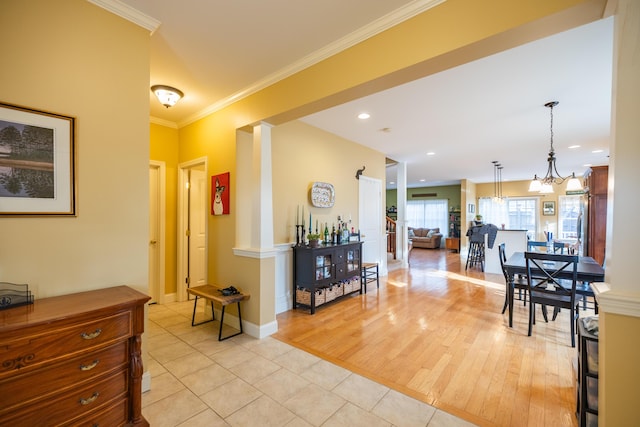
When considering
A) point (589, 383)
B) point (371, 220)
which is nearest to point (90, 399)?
point (589, 383)

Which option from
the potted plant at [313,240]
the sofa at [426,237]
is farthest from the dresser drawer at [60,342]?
the sofa at [426,237]

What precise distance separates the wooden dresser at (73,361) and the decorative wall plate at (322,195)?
9.45 feet

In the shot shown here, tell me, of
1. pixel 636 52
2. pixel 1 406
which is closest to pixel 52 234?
pixel 1 406

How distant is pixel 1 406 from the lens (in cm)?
123

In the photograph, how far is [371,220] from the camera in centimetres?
579

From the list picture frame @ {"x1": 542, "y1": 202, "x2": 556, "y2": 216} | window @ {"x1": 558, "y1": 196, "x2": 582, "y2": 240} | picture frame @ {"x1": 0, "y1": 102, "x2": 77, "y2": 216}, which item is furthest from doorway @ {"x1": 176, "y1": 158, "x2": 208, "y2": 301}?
window @ {"x1": 558, "y1": 196, "x2": 582, "y2": 240}

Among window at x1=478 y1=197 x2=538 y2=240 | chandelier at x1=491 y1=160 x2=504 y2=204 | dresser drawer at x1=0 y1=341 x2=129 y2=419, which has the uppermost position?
chandelier at x1=491 y1=160 x2=504 y2=204

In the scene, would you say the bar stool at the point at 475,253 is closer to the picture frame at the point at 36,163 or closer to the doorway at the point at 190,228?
the doorway at the point at 190,228

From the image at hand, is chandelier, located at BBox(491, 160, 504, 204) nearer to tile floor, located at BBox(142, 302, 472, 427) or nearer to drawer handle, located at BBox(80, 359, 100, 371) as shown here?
tile floor, located at BBox(142, 302, 472, 427)

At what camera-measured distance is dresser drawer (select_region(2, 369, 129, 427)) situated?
1.31 m

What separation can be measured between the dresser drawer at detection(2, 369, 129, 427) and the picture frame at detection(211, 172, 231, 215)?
2043 mm

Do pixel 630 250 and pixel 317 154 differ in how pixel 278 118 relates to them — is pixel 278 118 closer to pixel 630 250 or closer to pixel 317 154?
pixel 317 154

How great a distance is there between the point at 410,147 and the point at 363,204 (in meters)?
1.54

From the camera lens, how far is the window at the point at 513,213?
410 inches
